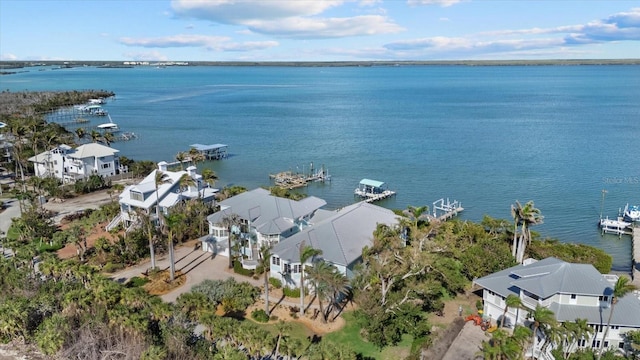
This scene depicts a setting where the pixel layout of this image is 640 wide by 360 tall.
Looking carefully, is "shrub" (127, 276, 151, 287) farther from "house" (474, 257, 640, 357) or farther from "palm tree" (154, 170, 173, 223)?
"house" (474, 257, 640, 357)

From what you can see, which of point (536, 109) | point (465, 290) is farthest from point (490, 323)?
point (536, 109)

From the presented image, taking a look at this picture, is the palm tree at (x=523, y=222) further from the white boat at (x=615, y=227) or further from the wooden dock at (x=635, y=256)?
the white boat at (x=615, y=227)

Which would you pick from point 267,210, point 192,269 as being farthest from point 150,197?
point 267,210

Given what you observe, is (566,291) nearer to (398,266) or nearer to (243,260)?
(398,266)

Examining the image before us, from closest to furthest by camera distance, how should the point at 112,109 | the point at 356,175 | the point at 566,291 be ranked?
the point at 566,291, the point at 356,175, the point at 112,109

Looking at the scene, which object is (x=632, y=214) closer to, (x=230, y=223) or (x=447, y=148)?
(x=447, y=148)

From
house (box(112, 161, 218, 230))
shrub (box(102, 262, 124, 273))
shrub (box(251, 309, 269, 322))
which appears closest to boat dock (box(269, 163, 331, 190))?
house (box(112, 161, 218, 230))
